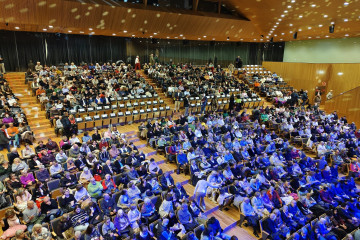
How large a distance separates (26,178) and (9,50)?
12.8m

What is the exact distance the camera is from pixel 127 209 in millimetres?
Answer: 5551

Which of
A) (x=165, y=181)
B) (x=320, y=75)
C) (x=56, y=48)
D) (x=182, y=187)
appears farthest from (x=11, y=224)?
(x=320, y=75)

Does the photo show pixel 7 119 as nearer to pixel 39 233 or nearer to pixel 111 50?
pixel 39 233

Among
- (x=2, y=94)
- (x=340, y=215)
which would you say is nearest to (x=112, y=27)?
(x=2, y=94)

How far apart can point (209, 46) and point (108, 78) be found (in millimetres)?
11325

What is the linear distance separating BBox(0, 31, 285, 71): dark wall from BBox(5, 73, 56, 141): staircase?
2539mm

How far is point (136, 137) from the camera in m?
10.6

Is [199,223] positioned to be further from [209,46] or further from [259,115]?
[209,46]

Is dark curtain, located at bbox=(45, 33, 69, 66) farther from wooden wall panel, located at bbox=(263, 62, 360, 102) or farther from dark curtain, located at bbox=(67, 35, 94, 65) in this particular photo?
wooden wall panel, located at bbox=(263, 62, 360, 102)

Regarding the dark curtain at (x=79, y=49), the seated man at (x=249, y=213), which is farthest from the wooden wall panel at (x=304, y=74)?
the seated man at (x=249, y=213)

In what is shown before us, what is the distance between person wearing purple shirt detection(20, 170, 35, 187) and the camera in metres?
6.25

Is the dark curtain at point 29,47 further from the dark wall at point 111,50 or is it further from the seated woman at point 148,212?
the seated woman at point 148,212

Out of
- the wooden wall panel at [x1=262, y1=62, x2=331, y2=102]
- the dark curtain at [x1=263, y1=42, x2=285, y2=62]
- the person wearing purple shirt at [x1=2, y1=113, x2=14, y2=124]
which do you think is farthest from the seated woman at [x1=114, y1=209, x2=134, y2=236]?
the dark curtain at [x1=263, y1=42, x2=285, y2=62]

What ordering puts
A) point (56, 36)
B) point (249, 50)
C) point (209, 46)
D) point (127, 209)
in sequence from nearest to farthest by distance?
point (127, 209), point (56, 36), point (209, 46), point (249, 50)
